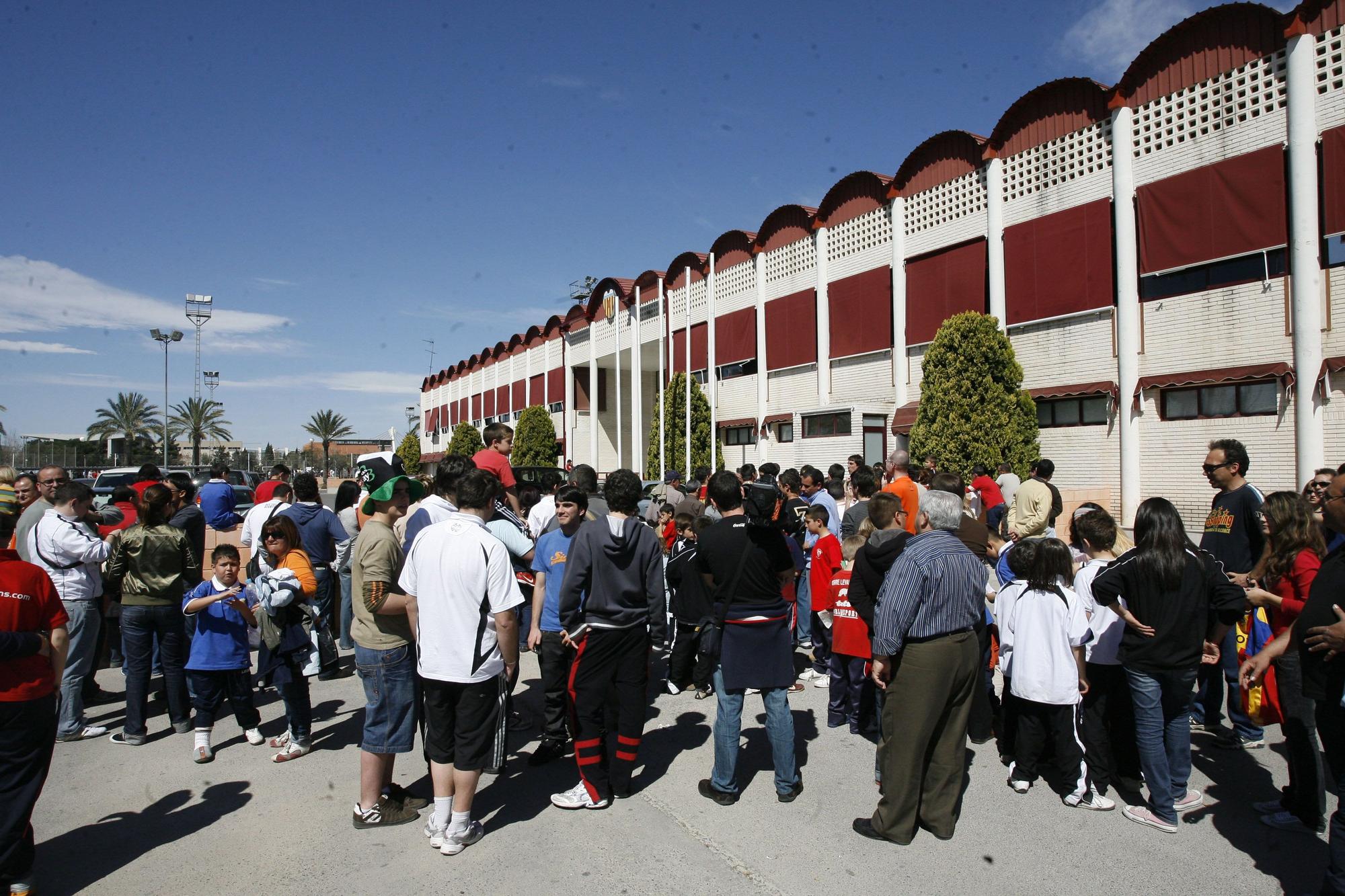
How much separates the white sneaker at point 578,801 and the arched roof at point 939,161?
60.8ft

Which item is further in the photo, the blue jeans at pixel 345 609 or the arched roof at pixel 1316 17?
the arched roof at pixel 1316 17

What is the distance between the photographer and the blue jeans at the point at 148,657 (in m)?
5.84

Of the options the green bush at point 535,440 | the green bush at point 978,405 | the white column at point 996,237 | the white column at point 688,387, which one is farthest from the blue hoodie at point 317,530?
the green bush at point 535,440

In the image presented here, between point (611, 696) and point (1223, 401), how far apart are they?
566 inches

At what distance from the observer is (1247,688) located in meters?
4.43

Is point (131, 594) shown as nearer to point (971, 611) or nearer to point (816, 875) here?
point (816, 875)

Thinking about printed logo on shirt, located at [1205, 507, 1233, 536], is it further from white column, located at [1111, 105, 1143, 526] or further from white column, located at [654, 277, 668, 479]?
white column, located at [654, 277, 668, 479]

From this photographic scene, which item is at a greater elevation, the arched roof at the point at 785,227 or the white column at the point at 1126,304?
the arched roof at the point at 785,227

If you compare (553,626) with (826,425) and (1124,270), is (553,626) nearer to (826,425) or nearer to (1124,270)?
(1124,270)

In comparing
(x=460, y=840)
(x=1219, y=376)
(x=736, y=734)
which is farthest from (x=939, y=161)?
(x=460, y=840)

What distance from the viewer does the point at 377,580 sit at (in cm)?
447

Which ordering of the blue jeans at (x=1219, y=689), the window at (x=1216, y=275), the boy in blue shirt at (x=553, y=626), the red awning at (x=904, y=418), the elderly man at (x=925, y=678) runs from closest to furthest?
the elderly man at (x=925, y=678)
the boy in blue shirt at (x=553, y=626)
the blue jeans at (x=1219, y=689)
the window at (x=1216, y=275)
the red awning at (x=904, y=418)

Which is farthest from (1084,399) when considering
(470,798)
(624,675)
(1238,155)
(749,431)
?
(470,798)

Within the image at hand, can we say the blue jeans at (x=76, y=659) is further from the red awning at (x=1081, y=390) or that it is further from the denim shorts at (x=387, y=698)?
the red awning at (x=1081, y=390)
